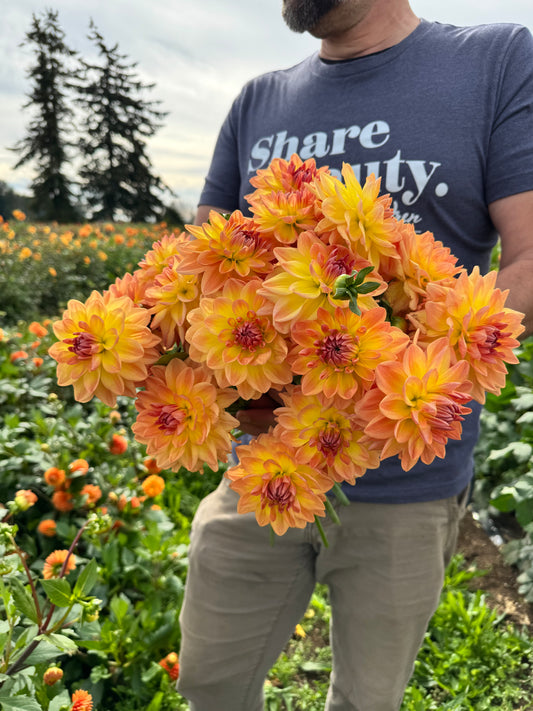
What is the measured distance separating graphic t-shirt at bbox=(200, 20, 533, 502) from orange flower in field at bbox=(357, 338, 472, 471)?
0.73 m

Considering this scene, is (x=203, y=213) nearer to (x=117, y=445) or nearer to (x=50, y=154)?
(x=117, y=445)

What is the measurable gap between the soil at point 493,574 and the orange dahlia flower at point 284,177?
2.49 m

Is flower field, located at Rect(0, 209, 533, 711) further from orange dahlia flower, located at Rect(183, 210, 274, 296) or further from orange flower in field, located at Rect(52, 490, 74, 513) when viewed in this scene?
orange dahlia flower, located at Rect(183, 210, 274, 296)

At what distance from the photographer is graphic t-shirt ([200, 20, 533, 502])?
45.2 inches

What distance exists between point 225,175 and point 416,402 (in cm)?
127

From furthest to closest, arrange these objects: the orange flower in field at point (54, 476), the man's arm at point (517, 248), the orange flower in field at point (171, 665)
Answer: the orange flower in field at point (54, 476), the orange flower in field at point (171, 665), the man's arm at point (517, 248)

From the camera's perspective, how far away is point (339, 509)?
1263 mm

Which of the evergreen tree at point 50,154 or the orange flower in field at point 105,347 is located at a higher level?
the evergreen tree at point 50,154

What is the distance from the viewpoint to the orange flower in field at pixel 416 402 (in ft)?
1.61

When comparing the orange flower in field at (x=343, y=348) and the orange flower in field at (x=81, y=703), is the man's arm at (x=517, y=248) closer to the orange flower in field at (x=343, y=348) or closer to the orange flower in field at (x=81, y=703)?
the orange flower in field at (x=343, y=348)

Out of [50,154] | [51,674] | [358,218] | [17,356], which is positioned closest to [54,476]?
[51,674]

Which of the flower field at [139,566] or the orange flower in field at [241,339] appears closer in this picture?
the orange flower in field at [241,339]

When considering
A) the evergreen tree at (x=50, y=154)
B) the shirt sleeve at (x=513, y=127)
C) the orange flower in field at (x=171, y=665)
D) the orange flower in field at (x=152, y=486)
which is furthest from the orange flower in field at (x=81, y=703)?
the evergreen tree at (x=50, y=154)

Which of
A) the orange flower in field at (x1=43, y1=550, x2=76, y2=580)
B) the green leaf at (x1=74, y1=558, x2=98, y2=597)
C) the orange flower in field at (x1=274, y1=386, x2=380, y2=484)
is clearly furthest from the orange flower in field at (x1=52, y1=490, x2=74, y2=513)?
the orange flower in field at (x1=274, y1=386, x2=380, y2=484)
